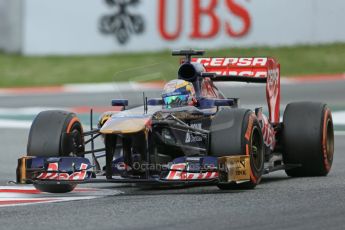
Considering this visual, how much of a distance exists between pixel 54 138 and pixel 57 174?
39 cm

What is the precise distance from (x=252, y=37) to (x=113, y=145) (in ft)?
57.6

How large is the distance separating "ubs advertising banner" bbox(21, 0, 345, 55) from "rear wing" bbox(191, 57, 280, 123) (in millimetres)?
14370

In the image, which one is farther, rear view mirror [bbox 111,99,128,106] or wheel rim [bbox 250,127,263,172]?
rear view mirror [bbox 111,99,128,106]

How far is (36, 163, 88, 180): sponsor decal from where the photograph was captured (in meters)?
10.2

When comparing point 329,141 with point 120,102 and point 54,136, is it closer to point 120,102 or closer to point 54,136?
point 120,102

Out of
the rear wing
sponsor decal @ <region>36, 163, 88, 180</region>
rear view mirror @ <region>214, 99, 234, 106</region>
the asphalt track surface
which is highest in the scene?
the rear wing

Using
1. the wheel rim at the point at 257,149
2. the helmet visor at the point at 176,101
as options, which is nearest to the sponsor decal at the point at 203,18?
the helmet visor at the point at 176,101

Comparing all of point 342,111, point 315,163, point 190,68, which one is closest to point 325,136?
point 315,163

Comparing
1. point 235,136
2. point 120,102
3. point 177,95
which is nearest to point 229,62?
point 177,95

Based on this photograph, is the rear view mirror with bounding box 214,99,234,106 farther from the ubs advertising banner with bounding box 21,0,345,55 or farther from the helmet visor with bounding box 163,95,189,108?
the ubs advertising banner with bounding box 21,0,345,55

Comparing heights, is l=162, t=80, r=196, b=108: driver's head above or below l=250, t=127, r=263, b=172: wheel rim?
above

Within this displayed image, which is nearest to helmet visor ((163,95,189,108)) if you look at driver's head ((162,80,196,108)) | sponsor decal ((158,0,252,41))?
driver's head ((162,80,196,108))

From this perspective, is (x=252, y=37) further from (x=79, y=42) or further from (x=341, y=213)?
(x=341, y=213)

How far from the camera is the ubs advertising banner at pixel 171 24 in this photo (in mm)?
27406
